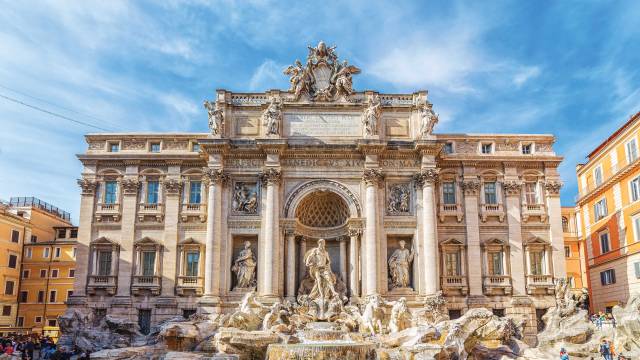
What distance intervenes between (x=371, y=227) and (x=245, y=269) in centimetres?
778

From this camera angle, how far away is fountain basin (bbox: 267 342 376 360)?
23672 mm

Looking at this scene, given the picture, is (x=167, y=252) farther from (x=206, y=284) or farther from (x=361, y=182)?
(x=361, y=182)

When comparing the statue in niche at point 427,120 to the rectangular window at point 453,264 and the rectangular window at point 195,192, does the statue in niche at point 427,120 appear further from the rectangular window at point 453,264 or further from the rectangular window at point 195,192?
the rectangular window at point 195,192

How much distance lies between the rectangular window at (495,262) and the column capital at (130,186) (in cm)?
2234

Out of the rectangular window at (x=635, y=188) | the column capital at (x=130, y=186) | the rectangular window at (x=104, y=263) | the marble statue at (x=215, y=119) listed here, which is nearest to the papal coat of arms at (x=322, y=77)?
the marble statue at (x=215, y=119)

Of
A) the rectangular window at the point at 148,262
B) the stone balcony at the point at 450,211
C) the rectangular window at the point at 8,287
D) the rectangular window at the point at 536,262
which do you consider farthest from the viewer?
the rectangular window at the point at 8,287

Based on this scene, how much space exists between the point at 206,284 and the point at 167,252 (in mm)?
3721

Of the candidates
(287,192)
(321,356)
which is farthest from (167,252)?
(321,356)

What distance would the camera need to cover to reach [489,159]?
119 ft

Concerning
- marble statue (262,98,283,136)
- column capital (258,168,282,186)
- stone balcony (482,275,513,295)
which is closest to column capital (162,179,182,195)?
column capital (258,168,282,186)

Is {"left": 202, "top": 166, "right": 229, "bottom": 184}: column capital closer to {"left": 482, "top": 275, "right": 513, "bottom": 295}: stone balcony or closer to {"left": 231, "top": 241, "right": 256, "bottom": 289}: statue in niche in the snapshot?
{"left": 231, "top": 241, "right": 256, "bottom": 289}: statue in niche

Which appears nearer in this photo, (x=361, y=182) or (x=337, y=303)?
(x=337, y=303)

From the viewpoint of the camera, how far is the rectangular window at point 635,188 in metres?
34.7

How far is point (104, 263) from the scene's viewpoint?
34906 millimetres
